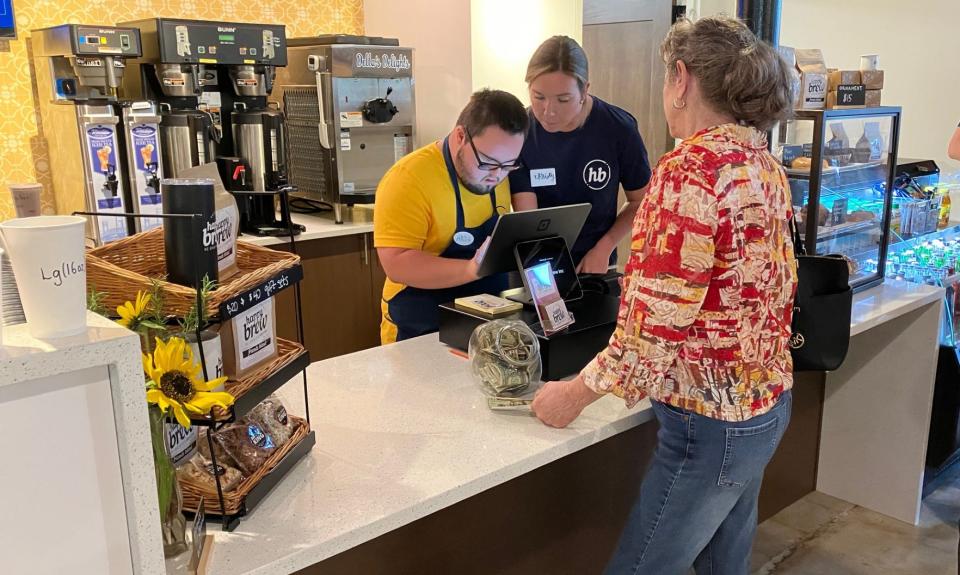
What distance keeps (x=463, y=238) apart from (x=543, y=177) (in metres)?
0.46

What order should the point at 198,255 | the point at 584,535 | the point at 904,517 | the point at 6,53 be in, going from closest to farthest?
the point at 198,255, the point at 584,535, the point at 904,517, the point at 6,53

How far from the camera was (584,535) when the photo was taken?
7.07 feet

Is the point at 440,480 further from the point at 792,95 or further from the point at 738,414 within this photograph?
the point at 792,95

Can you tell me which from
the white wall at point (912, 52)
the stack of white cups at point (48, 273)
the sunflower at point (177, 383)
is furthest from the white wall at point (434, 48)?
the stack of white cups at point (48, 273)

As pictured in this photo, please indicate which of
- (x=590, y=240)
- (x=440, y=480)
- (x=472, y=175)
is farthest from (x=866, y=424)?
(x=440, y=480)

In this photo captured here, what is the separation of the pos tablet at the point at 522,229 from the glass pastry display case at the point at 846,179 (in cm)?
100

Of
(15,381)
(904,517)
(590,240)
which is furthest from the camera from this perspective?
(904,517)

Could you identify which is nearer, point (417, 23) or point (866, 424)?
point (866, 424)

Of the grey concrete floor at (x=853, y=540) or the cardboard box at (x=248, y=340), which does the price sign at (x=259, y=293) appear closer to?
the cardboard box at (x=248, y=340)

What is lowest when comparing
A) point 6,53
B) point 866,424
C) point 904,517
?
point 904,517

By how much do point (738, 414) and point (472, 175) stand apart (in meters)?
1.16

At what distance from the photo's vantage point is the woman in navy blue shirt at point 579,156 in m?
2.67

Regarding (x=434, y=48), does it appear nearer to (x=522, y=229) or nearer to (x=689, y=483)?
(x=522, y=229)

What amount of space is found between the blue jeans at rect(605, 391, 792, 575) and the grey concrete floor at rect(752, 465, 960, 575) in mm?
1301
